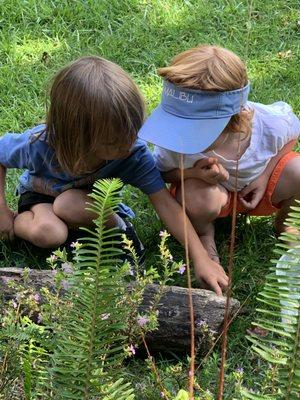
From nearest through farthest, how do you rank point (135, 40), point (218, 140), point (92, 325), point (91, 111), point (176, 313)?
point (92, 325) < point (176, 313) < point (91, 111) < point (218, 140) < point (135, 40)

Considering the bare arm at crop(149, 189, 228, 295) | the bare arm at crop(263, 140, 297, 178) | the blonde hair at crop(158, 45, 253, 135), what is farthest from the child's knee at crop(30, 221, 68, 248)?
the bare arm at crop(263, 140, 297, 178)

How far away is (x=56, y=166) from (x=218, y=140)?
637mm

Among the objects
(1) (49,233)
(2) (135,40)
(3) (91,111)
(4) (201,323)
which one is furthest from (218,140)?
(2) (135,40)

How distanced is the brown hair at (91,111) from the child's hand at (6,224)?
372 mm

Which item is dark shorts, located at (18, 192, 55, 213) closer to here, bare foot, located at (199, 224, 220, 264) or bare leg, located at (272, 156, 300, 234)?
bare foot, located at (199, 224, 220, 264)

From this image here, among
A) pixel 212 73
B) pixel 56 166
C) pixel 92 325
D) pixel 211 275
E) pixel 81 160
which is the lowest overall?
pixel 211 275

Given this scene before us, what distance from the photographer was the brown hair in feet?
8.59

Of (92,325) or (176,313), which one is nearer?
(92,325)

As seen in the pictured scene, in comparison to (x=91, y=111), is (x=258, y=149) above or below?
below

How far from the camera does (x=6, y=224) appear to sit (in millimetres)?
2967

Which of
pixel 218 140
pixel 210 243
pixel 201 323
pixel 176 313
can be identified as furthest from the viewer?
pixel 210 243

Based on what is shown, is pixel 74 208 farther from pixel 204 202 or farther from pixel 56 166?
pixel 204 202

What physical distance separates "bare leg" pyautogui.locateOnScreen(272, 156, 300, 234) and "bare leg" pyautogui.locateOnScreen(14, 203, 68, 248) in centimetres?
87

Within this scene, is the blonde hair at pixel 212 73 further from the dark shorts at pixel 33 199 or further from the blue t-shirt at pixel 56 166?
the dark shorts at pixel 33 199
